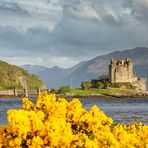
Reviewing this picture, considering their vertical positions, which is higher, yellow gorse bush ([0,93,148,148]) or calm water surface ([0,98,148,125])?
yellow gorse bush ([0,93,148,148])

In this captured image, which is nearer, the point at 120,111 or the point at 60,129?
the point at 60,129

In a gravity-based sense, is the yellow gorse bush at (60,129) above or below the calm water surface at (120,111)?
above

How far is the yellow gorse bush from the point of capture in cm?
1487

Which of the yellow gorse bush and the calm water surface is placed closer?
the yellow gorse bush

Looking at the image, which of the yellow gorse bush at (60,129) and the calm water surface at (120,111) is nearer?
the yellow gorse bush at (60,129)

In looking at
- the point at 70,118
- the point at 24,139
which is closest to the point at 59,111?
the point at 70,118

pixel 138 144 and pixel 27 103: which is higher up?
pixel 27 103

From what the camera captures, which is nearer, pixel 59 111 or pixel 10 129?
pixel 10 129

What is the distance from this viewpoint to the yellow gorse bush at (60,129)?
14.9m

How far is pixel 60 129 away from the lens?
15.0 metres

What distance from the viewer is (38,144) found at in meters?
14.8

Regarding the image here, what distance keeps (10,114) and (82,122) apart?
224cm

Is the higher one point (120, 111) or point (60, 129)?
point (60, 129)

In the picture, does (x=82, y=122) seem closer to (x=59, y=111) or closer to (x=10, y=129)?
(x=59, y=111)
